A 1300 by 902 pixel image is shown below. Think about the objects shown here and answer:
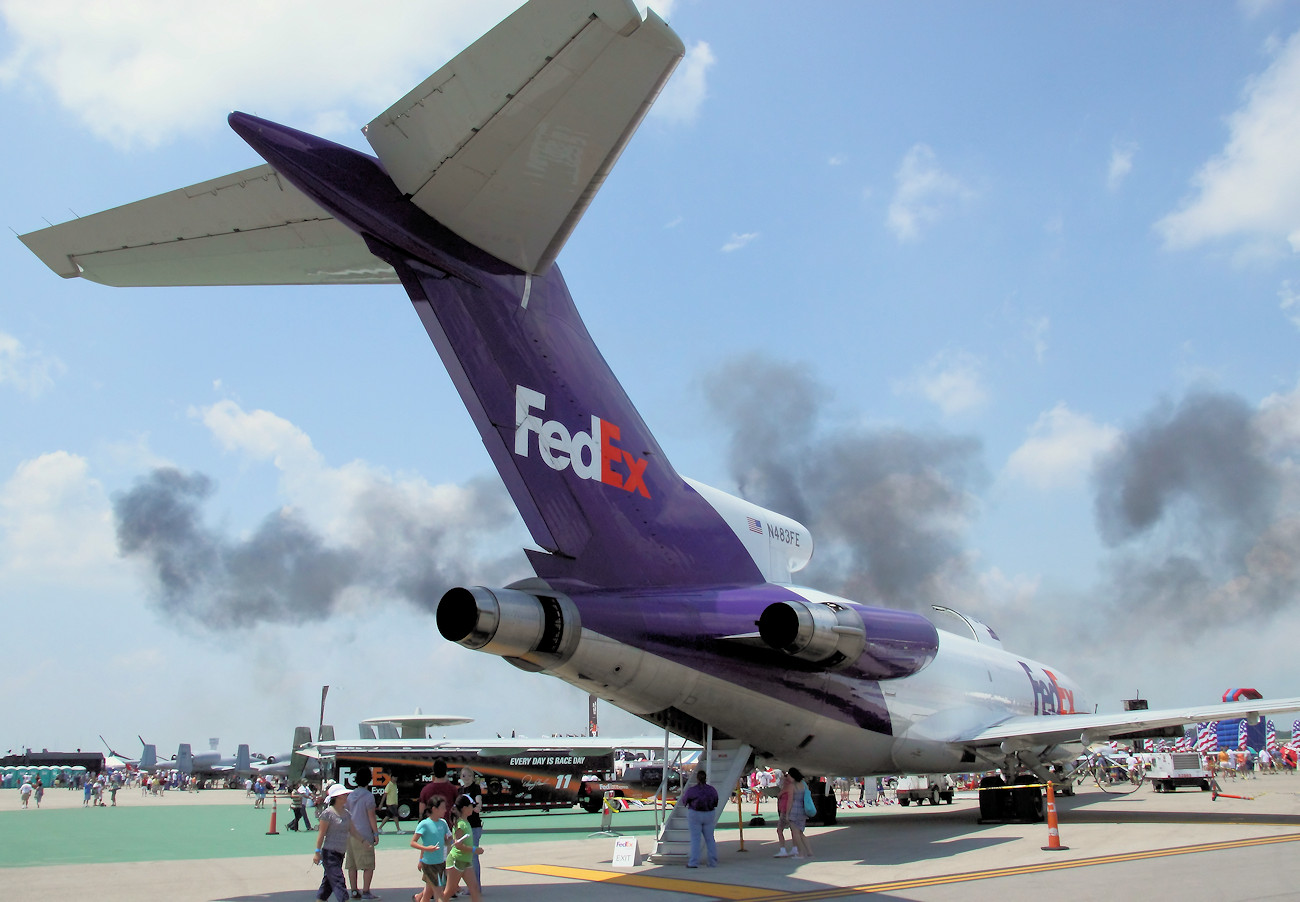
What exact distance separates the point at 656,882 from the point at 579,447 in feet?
14.4

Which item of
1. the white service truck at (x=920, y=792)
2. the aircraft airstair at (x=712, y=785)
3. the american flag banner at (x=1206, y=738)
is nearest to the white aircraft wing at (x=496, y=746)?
the white service truck at (x=920, y=792)

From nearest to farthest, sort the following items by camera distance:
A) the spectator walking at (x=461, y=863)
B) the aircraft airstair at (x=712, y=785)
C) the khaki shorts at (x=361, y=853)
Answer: the spectator walking at (x=461, y=863), the khaki shorts at (x=361, y=853), the aircraft airstair at (x=712, y=785)

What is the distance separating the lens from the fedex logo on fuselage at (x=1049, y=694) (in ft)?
63.9

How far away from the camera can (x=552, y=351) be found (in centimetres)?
1012

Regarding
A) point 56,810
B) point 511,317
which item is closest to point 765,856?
point 511,317

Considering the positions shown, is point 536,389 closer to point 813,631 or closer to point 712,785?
point 813,631

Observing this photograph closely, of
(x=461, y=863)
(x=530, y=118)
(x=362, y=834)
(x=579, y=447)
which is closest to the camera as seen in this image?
(x=530, y=118)

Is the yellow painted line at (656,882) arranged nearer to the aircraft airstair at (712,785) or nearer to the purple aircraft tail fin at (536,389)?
the aircraft airstair at (712,785)

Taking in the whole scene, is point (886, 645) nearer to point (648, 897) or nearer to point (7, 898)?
point (648, 897)

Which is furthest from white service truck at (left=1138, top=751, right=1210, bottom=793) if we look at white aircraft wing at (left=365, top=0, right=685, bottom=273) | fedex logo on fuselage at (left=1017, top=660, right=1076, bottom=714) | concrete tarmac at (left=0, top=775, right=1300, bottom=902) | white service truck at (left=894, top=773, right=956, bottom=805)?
white aircraft wing at (left=365, top=0, right=685, bottom=273)

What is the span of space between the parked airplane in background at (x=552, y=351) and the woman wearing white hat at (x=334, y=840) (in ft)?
5.37

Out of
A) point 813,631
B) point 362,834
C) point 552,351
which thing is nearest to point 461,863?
point 362,834

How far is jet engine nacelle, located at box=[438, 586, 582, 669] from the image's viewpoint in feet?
27.2

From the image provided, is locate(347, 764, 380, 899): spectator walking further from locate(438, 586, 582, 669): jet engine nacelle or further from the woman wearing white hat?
locate(438, 586, 582, 669): jet engine nacelle
